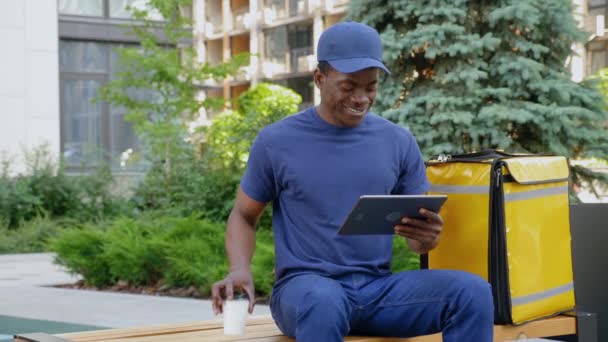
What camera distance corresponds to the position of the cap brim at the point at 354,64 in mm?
3805

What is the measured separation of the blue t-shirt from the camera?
389 cm

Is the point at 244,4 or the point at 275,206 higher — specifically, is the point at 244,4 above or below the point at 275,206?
above

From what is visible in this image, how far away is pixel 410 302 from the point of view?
3811 millimetres

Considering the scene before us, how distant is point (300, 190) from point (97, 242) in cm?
729

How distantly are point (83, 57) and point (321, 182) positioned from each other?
24382 millimetres

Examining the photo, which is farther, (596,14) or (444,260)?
(596,14)

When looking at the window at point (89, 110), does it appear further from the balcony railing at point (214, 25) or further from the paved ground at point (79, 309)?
the balcony railing at point (214, 25)

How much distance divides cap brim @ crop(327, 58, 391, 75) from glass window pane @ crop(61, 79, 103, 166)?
2378 centimetres

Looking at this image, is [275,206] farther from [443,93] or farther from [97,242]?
[443,93]

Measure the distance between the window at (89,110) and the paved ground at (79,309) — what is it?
16.4m

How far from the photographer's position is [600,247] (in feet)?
17.6

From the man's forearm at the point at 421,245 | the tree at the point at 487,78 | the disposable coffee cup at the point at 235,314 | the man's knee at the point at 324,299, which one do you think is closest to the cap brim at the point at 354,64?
the man's forearm at the point at 421,245

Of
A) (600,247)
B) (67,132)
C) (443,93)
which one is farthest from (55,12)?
(600,247)

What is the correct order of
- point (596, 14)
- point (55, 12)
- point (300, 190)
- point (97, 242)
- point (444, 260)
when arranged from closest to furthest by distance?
point (300, 190)
point (444, 260)
point (97, 242)
point (55, 12)
point (596, 14)
